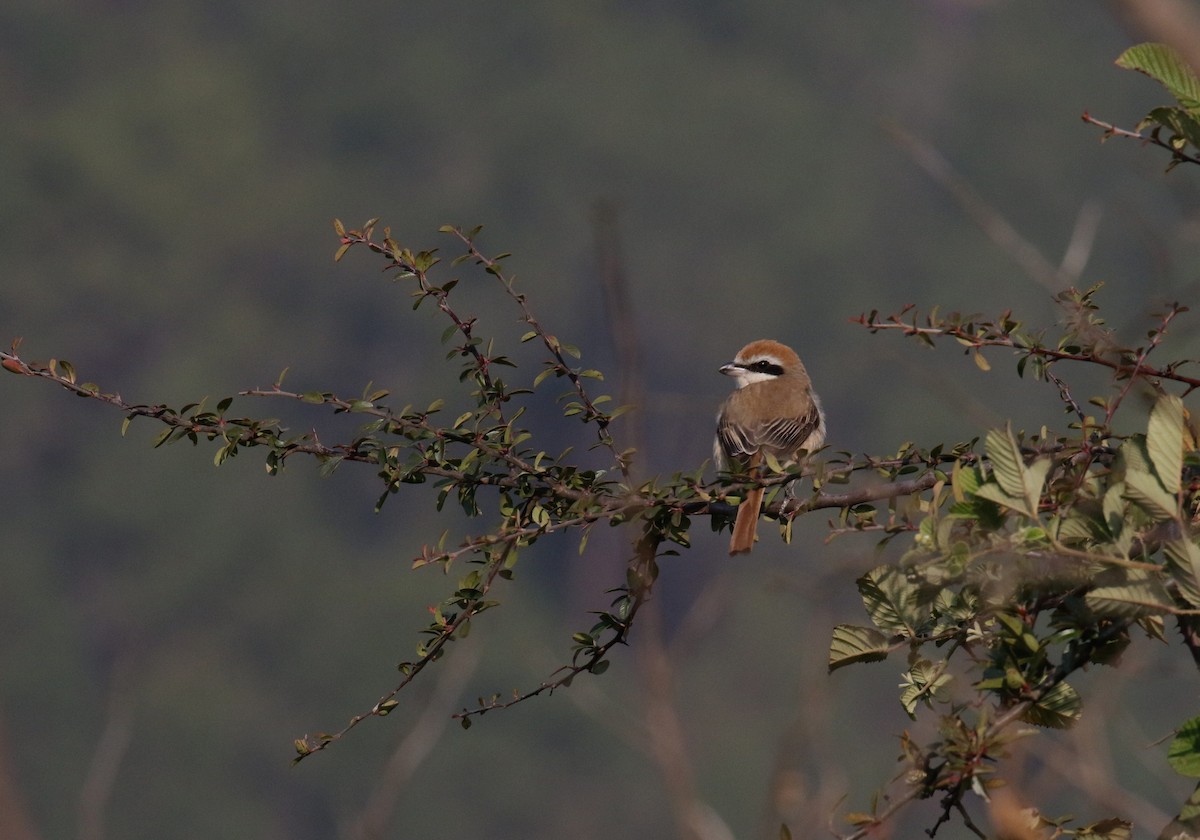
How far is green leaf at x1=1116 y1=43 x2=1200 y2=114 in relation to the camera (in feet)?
10.5

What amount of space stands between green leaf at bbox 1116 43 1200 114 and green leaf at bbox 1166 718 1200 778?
1211mm

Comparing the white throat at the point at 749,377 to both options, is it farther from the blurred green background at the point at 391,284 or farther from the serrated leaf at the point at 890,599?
the blurred green background at the point at 391,284

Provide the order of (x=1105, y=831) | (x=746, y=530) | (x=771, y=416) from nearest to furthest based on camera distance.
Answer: (x=1105, y=831) → (x=746, y=530) → (x=771, y=416)

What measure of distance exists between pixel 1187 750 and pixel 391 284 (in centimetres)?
6269

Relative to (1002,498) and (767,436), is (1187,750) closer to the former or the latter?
(1002,498)

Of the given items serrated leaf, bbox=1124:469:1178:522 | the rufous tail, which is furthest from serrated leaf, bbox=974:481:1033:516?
the rufous tail

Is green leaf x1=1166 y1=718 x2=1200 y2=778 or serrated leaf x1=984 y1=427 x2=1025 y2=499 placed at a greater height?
serrated leaf x1=984 y1=427 x2=1025 y2=499

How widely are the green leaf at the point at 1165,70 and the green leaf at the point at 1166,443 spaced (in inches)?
26.9

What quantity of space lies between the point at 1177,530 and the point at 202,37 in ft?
294

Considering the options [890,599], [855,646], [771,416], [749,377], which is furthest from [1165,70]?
[749,377]

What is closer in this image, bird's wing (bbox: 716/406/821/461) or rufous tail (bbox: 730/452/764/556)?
rufous tail (bbox: 730/452/764/556)

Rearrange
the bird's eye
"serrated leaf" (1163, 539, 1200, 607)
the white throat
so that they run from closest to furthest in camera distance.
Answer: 1. "serrated leaf" (1163, 539, 1200, 607)
2. the white throat
3. the bird's eye

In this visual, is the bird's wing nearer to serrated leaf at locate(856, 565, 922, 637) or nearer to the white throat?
A: the white throat

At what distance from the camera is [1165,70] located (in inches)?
128
